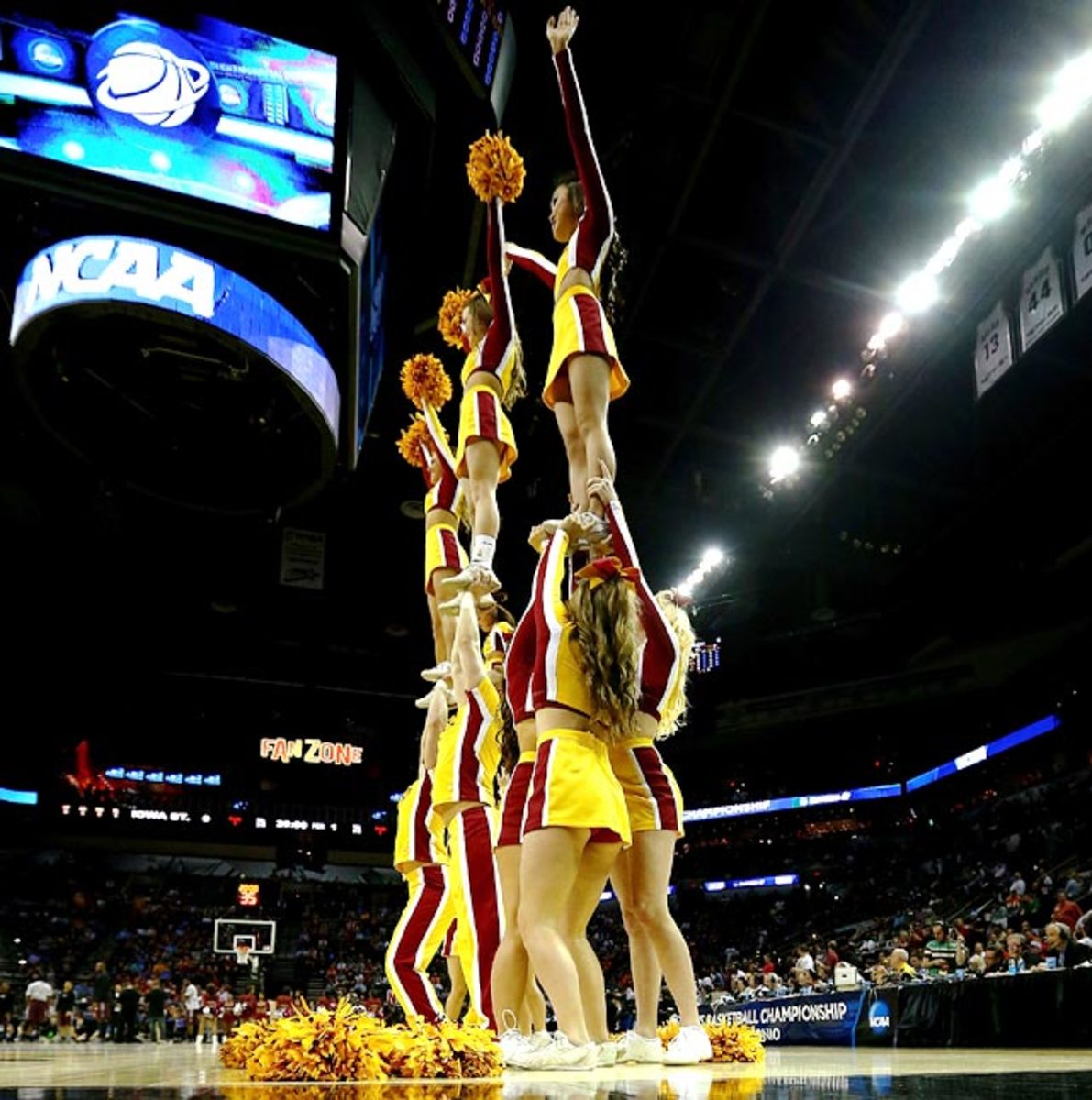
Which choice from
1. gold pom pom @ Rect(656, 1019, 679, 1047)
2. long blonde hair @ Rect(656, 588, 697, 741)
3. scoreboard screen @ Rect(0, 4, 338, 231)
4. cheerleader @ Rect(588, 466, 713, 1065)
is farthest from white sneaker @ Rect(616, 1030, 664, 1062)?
scoreboard screen @ Rect(0, 4, 338, 231)

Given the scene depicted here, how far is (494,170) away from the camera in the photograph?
525cm

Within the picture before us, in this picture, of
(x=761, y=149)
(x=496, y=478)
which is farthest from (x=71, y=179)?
(x=761, y=149)

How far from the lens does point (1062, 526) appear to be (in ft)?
53.4

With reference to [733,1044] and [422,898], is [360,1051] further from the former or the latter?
[422,898]

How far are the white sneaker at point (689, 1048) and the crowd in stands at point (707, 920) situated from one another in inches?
333

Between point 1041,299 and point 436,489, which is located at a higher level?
point 1041,299

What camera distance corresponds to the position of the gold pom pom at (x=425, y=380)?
6.57m

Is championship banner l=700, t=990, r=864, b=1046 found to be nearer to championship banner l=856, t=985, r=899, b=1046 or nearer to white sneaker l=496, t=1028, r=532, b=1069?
championship banner l=856, t=985, r=899, b=1046

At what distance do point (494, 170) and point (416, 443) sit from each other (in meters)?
2.03

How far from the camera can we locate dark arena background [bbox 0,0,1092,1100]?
660 centimetres

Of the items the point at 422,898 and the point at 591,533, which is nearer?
the point at 591,533

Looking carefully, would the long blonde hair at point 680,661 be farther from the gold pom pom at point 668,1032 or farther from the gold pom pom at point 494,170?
the gold pom pom at point 494,170

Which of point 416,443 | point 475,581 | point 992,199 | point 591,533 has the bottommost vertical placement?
point 591,533

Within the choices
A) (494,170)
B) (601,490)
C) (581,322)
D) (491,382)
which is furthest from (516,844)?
(494,170)
